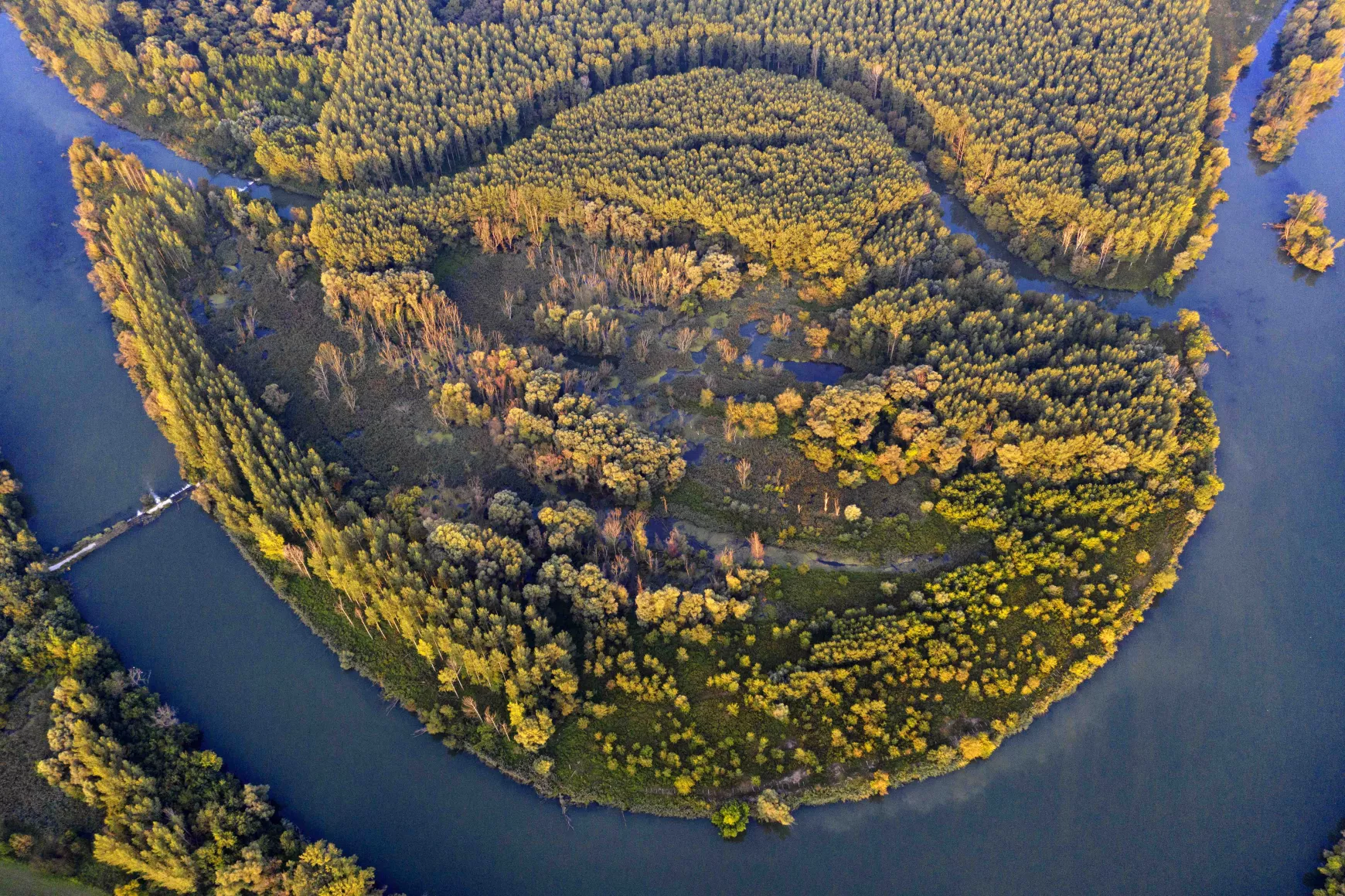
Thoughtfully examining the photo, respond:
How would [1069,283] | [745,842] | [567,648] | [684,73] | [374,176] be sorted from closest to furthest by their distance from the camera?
[745,842]
[567,648]
[1069,283]
[374,176]
[684,73]

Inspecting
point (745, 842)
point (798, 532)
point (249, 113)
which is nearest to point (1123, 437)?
point (798, 532)

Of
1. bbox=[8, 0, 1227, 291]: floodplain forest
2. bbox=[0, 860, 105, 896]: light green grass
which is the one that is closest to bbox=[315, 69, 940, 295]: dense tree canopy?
bbox=[8, 0, 1227, 291]: floodplain forest

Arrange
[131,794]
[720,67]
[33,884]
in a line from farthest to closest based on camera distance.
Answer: [720,67]
[131,794]
[33,884]

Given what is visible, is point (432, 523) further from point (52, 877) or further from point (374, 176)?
point (374, 176)

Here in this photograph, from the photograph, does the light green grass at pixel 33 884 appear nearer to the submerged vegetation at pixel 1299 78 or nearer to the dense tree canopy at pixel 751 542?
the dense tree canopy at pixel 751 542

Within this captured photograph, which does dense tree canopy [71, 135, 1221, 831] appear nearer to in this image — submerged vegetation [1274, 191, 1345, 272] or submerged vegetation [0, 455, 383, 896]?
submerged vegetation [0, 455, 383, 896]

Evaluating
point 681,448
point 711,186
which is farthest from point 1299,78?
point 681,448

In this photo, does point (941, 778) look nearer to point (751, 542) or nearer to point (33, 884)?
point (751, 542)
